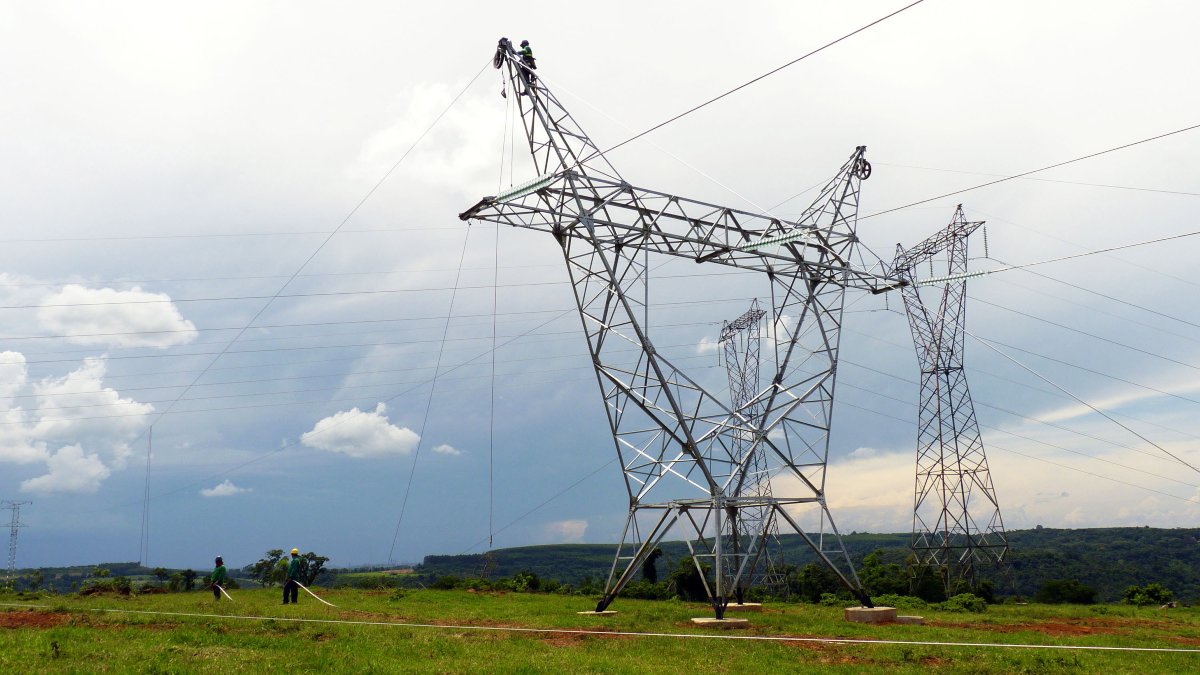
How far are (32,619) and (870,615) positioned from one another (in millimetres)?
24657

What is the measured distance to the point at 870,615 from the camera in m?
28.7

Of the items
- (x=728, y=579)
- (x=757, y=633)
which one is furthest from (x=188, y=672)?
(x=728, y=579)

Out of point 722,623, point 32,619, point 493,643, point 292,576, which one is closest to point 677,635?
point 722,623

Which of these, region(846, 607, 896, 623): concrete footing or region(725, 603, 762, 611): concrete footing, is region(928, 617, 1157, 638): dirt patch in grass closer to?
region(846, 607, 896, 623): concrete footing

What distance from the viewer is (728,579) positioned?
87.6ft

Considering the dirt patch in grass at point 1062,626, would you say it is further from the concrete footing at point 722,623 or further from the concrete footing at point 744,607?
the concrete footing at point 722,623

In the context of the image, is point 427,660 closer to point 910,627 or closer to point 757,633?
point 757,633

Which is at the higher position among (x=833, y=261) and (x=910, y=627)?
(x=833, y=261)

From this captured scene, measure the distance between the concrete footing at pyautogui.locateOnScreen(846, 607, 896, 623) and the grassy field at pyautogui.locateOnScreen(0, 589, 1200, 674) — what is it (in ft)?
2.67

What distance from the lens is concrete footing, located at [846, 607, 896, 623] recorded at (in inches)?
1128

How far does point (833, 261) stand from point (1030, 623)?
47.5ft

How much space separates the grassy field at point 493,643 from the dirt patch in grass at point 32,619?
53 millimetres

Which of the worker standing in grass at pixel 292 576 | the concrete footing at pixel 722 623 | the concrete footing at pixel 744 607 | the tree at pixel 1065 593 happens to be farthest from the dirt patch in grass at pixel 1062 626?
the worker standing in grass at pixel 292 576

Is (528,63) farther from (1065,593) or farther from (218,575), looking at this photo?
(1065,593)
